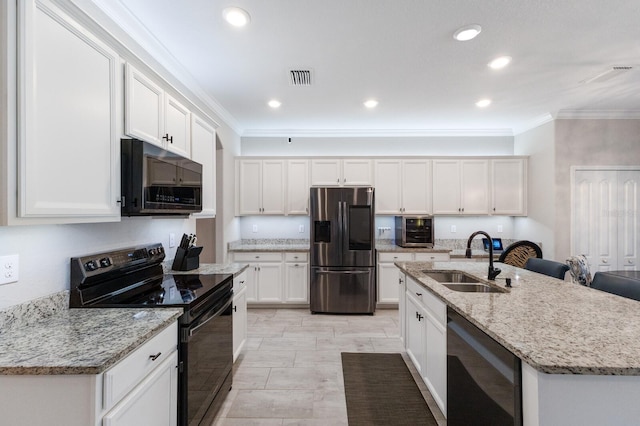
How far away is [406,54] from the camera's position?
2592mm

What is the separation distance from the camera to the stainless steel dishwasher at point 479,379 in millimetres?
1194

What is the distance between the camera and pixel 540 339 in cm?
121

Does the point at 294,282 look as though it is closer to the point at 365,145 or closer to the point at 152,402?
the point at 365,145

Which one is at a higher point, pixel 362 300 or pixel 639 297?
pixel 639 297

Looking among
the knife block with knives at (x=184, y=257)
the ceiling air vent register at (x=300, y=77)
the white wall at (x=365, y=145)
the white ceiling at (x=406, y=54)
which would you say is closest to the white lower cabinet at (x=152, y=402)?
the knife block with knives at (x=184, y=257)

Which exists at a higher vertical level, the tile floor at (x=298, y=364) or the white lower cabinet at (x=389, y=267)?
the white lower cabinet at (x=389, y=267)

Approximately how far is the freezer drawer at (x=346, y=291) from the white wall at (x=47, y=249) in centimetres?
271

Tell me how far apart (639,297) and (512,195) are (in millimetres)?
2907

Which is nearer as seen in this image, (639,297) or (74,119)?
(74,119)

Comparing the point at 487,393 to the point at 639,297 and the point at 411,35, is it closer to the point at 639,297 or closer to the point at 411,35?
the point at 639,297

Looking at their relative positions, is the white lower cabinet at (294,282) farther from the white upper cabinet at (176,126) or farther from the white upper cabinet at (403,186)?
the white upper cabinet at (176,126)

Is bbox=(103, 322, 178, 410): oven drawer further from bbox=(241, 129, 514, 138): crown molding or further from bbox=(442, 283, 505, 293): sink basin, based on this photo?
bbox=(241, 129, 514, 138): crown molding

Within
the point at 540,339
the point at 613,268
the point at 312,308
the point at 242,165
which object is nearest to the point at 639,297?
the point at 540,339

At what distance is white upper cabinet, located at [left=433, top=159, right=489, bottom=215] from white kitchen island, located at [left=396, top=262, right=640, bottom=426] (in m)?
2.98
